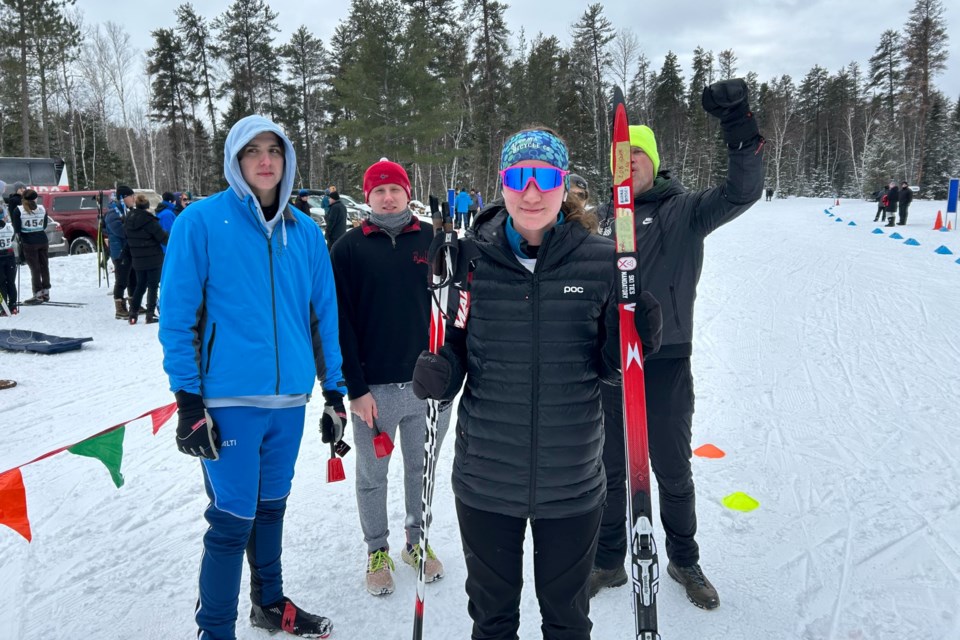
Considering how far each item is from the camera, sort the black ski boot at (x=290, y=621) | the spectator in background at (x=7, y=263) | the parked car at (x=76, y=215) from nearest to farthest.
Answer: the black ski boot at (x=290, y=621) < the spectator in background at (x=7, y=263) < the parked car at (x=76, y=215)

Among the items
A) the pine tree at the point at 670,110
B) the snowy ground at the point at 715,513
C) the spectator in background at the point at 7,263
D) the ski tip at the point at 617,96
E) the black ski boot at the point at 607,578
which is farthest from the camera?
the pine tree at the point at 670,110

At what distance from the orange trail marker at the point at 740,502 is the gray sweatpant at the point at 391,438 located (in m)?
1.94

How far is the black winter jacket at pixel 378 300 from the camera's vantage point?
273 cm

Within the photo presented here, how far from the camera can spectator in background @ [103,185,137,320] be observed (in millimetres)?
9492

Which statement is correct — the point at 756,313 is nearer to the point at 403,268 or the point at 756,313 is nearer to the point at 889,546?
the point at 889,546

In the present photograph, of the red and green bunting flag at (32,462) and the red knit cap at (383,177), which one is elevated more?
the red knit cap at (383,177)

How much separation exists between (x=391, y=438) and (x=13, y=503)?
183 cm

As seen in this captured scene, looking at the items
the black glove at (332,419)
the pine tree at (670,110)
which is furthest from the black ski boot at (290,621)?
the pine tree at (670,110)

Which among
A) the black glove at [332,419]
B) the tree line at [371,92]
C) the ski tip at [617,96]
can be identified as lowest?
the black glove at [332,419]

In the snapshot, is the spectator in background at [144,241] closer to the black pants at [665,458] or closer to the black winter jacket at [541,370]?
the black pants at [665,458]

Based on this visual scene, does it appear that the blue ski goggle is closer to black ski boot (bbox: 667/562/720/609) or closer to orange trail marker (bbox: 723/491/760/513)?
black ski boot (bbox: 667/562/720/609)

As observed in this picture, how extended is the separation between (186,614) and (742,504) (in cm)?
315

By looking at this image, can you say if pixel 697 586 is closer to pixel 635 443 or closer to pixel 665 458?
pixel 665 458

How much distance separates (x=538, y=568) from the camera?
180 centimetres
